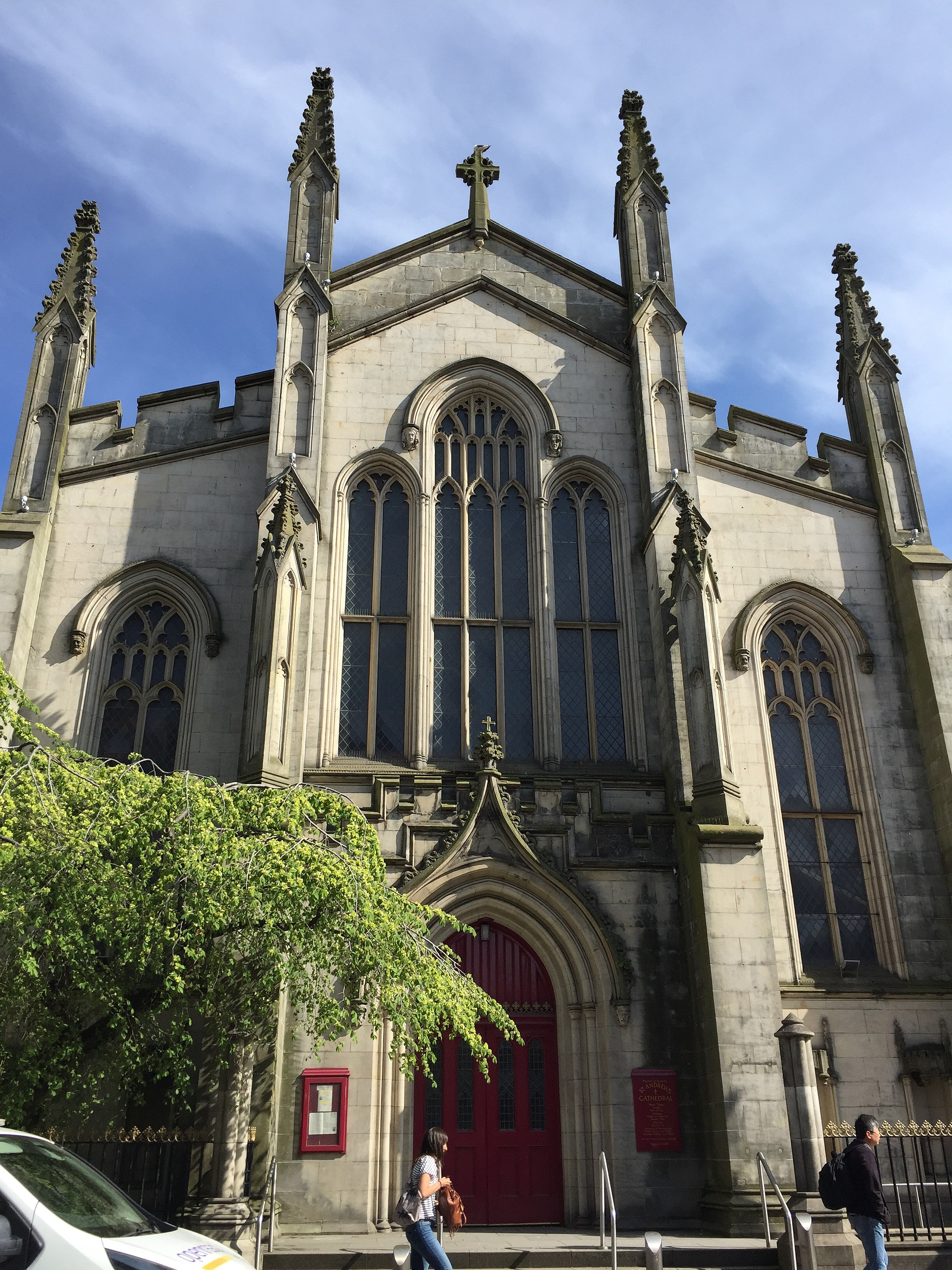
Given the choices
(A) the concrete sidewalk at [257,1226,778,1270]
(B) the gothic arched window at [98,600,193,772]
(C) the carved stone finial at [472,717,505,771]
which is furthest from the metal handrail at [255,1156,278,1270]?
(B) the gothic arched window at [98,600,193,772]

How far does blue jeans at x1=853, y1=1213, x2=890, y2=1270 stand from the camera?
8561 millimetres

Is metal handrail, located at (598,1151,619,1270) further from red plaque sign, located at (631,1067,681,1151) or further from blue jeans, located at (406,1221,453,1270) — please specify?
blue jeans, located at (406,1221,453,1270)

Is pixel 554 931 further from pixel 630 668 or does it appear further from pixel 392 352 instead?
pixel 392 352

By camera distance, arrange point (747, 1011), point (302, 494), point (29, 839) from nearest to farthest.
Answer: point (29, 839) → point (747, 1011) → point (302, 494)

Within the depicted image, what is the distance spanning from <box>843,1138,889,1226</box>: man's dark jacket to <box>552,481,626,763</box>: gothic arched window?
7854 millimetres

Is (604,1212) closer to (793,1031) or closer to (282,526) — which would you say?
(793,1031)

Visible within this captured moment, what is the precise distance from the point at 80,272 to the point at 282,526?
24.0 ft

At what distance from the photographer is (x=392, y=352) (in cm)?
1869

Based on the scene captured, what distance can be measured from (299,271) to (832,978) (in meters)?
14.0

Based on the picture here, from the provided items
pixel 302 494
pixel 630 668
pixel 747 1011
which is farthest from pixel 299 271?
pixel 747 1011

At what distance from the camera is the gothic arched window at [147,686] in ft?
53.0

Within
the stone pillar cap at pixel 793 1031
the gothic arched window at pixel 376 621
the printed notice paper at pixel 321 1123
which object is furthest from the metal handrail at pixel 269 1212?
the gothic arched window at pixel 376 621

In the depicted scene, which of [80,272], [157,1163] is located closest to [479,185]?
[80,272]

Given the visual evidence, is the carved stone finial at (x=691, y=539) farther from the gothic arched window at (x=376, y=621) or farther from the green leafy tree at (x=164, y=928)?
the green leafy tree at (x=164, y=928)
